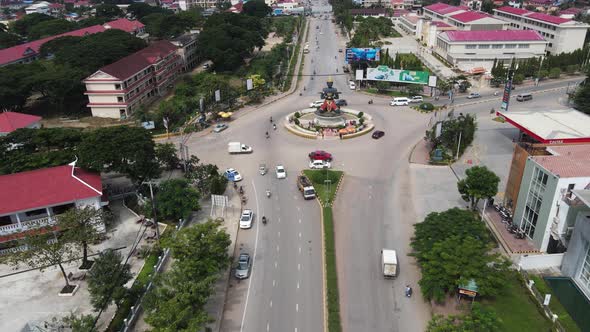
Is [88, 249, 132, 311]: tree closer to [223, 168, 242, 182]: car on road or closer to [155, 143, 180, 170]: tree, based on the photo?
[155, 143, 180, 170]: tree

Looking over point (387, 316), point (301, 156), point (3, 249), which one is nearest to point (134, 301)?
point (3, 249)

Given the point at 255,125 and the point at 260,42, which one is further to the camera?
the point at 260,42

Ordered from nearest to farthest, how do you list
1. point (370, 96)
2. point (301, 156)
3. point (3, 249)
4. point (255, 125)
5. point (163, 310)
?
point (163, 310) → point (3, 249) → point (301, 156) → point (255, 125) → point (370, 96)

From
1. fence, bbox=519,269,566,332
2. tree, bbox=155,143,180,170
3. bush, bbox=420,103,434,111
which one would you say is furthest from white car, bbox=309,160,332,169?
bush, bbox=420,103,434,111

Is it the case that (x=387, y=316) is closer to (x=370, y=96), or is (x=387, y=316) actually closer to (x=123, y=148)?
(x=123, y=148)

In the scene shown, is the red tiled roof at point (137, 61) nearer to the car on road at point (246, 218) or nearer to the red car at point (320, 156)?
the red car at point (320, 156)

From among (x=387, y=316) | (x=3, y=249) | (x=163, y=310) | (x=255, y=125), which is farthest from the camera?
(x=255, y=125)

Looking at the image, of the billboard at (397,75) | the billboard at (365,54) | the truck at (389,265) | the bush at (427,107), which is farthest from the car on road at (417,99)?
the truck at (389,265)

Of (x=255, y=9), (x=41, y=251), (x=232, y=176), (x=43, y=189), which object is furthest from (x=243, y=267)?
(x=255, y=9)
